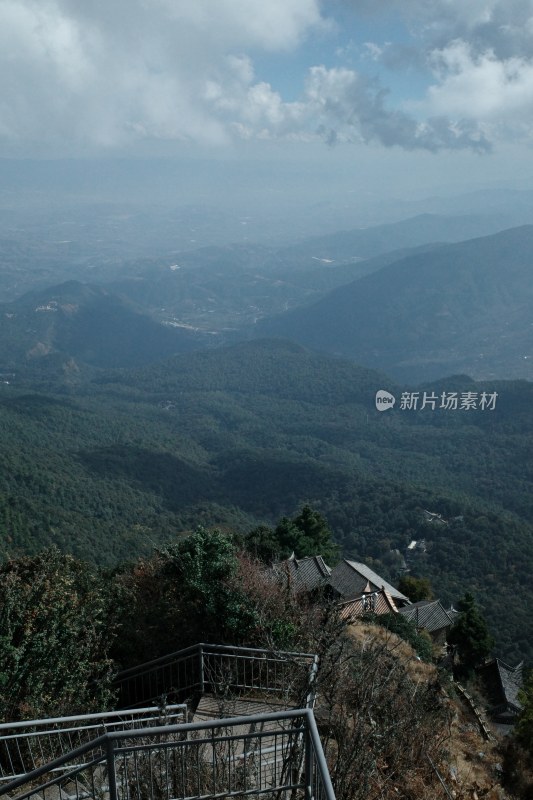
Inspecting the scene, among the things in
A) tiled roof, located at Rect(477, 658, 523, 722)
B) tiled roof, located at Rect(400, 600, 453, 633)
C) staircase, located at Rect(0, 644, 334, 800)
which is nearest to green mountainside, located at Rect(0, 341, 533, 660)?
tiled roof, located at Rect(400, 600, 453, 633)

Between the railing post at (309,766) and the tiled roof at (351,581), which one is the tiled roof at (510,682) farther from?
the railing post at (309,766)

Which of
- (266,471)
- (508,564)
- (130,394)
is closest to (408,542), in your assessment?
(508,564)

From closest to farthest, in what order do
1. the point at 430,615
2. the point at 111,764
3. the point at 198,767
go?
the point at 111,764, the point at 198,767, the point at 430,615

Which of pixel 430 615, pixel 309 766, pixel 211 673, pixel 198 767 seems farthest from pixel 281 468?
pixel 309 766

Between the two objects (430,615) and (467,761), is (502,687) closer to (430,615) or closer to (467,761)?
(430,615)

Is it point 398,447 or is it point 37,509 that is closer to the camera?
point 37,509

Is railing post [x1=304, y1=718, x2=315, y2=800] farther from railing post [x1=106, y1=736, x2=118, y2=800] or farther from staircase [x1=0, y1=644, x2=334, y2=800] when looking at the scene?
railing post [x1=106, y1=736, x2=118, y2=800]

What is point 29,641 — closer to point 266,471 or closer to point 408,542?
point 408,542
